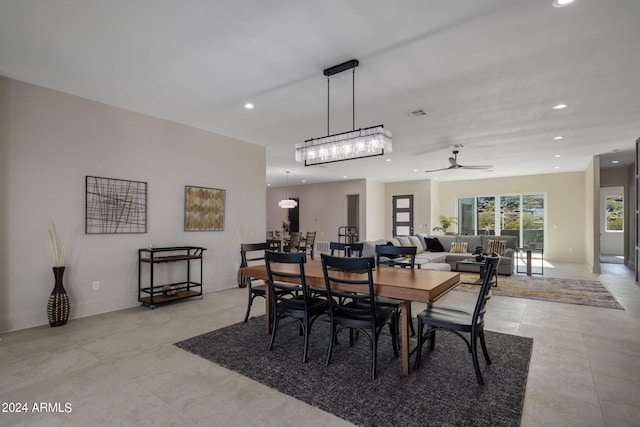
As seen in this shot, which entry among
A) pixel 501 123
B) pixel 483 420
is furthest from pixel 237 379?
pixel 501 123

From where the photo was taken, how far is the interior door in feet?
38.2

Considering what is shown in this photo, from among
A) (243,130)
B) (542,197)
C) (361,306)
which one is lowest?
(361,306)

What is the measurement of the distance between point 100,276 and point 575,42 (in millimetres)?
5727

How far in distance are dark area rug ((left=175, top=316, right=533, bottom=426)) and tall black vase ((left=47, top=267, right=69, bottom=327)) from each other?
1650mm

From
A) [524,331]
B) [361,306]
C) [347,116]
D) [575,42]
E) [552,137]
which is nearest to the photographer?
[575,42]

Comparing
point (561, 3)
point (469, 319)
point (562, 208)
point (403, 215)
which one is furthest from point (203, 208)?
point (562, 208)

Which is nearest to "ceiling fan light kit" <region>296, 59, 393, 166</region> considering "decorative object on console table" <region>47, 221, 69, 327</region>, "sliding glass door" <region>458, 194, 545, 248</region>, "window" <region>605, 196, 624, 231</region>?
"decorative object on console table" <region>47, 221, 69, 327</region>

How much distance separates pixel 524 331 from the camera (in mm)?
3562

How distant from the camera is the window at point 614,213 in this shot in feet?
34.2

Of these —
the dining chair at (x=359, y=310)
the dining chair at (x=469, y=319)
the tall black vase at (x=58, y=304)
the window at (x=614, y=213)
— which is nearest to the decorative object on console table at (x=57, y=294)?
the tall black vase at (x=58, y=304)

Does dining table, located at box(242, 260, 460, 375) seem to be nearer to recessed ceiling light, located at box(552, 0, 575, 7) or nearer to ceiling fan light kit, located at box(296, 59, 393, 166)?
ceiling fan light kit, located at box(296, 59, 393, 166)

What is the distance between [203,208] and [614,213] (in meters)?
12.7

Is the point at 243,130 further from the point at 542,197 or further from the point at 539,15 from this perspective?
the point at 542,197

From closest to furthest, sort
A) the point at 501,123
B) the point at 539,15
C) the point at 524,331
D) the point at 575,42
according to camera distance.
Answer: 1. the point at 539,15
2. the point at 575,42
3. the point at 524,331
4. the point at 501,123
